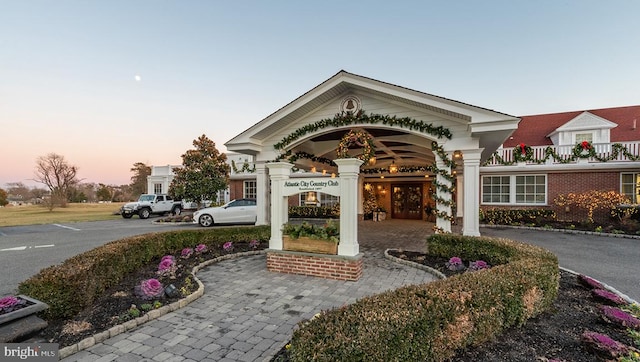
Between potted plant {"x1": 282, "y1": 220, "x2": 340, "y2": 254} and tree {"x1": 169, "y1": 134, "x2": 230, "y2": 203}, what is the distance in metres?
14.3

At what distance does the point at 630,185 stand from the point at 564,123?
532 cm

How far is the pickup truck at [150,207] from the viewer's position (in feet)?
63.9

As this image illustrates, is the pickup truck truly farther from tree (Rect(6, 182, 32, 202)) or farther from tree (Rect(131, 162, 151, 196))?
tree (Rect(6, 182, 32, 202))

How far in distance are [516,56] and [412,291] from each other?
13.1 m

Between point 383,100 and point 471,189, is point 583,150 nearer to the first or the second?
point 471,189

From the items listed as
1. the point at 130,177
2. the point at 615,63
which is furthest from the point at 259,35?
the point at 130,177

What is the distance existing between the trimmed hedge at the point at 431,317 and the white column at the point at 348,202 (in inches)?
94.4

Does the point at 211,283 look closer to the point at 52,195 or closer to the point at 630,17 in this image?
the point at 630,17

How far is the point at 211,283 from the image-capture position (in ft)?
17.1

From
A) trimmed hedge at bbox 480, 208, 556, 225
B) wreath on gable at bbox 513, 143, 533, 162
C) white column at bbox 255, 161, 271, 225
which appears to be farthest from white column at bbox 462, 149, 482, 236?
wreath on gable at bbox 513, 143, 533, 162

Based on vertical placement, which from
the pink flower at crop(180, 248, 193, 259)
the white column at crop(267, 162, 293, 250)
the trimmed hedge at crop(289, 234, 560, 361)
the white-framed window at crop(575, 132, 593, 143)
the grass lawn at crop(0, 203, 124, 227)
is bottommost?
the grass lawn at crop(0, 203, 124, 227)

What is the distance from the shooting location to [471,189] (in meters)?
6.75

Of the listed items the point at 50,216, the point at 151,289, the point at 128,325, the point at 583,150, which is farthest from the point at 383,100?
the point at 50,216

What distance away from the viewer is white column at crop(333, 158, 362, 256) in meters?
5.54
